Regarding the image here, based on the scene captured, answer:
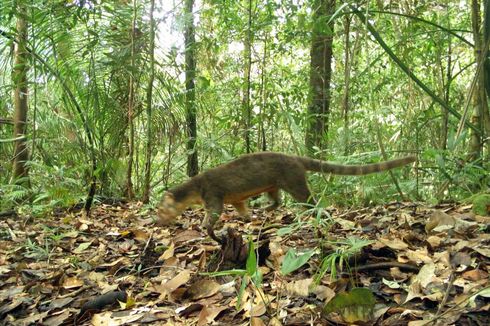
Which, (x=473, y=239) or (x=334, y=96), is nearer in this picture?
(x=473, y=239)

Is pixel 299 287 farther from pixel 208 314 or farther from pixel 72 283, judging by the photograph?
pixel 72 283

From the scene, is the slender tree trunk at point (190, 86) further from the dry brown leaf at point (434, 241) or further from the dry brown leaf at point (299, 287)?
the dry brown leaf at point (299, 287)

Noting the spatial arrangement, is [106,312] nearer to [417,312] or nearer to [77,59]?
[417,312]

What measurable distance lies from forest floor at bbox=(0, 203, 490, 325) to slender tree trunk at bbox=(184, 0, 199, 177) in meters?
3.27

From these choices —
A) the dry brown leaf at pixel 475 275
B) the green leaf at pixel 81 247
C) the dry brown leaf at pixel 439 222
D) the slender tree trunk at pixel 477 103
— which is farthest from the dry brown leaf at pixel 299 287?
the slender tree trunk at pixel 477 103

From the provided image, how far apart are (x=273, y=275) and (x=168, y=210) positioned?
7.18ft

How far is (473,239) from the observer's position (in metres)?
3.03

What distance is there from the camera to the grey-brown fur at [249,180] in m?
5.14

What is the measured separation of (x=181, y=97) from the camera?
724cm

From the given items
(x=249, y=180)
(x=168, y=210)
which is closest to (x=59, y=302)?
(x=168, y=210)

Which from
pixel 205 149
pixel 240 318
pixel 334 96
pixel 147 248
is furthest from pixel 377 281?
pixel 334 96

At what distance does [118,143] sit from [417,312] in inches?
229

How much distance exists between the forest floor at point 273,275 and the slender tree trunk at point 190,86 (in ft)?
10.7

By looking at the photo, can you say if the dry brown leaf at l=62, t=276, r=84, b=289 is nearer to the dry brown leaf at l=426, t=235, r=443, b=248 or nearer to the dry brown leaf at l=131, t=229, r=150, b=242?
the dry brown leaf at l=131, t=229, r=150, b=242
